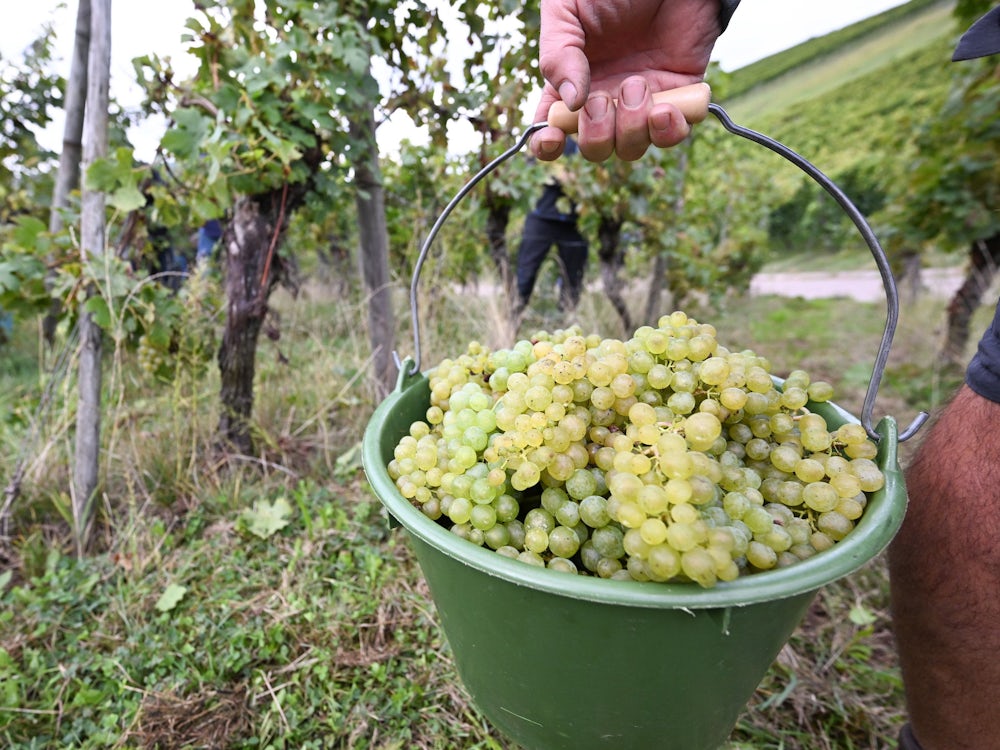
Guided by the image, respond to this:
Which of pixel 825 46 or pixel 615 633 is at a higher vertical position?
pixel 825 46

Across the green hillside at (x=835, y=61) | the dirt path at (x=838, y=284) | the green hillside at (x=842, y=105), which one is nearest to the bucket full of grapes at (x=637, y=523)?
the green hillside at (x=842, y=105)

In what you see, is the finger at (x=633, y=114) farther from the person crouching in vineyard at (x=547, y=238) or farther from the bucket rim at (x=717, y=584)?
the person crouching in vineyard at (x=547, y=238)

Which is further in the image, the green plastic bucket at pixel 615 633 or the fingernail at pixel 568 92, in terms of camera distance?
the fingernail at pixel 568 92

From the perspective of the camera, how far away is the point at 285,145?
1.96 metres

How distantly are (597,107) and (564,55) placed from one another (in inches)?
4.2

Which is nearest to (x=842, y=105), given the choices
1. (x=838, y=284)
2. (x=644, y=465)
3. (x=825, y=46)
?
(x=825, y=46)

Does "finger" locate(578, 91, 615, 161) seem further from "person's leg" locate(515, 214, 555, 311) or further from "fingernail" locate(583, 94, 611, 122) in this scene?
"person's leg" locate(515, 214, 555, 311)

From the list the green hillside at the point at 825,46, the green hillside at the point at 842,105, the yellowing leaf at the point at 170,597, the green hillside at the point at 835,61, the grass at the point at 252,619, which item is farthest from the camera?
the green hillside at the point at 825,46

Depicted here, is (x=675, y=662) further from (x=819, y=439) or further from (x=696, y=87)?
(x=696, y=87)

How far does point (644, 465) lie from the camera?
699 mm

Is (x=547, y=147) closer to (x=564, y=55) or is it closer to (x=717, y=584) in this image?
(x=564, y=55)

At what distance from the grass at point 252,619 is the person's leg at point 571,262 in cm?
249

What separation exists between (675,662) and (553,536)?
0.74 feet

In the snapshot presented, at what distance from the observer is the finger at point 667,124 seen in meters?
0.92
